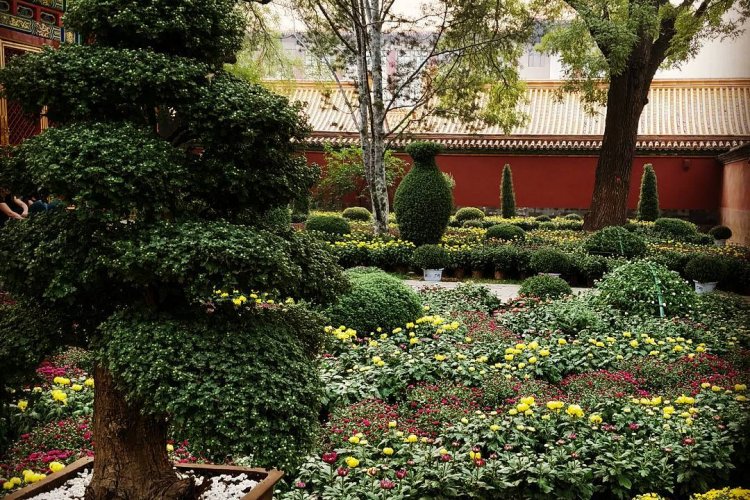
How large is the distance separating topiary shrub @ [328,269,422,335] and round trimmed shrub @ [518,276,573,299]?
213cm

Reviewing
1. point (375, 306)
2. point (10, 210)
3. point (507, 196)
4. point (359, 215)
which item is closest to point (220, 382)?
point (10, 210)

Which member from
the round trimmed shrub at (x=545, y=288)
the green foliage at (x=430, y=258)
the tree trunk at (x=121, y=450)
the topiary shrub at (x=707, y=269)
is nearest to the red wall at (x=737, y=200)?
the topiary shrub at (x=707, y=269)

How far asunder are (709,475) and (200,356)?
301 centimetres

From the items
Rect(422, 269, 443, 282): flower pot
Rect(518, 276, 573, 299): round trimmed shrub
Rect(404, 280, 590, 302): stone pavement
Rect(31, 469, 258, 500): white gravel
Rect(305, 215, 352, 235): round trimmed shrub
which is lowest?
Rect(404, 280, 590, 302): stone pavement

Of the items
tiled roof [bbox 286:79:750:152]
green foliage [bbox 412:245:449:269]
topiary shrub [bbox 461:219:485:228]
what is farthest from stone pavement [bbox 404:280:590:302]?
tiled roof [bbox 286:79:750:152]

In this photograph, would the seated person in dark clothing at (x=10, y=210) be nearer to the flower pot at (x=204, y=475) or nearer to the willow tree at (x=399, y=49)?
the flower pot at (x=204, y=475)

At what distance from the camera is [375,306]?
6.85 m

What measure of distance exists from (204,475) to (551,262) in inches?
381

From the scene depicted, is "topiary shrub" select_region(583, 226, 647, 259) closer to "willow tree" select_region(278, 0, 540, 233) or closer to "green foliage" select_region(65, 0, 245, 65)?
"willow tree" select_region(278, 0, 540, 233)

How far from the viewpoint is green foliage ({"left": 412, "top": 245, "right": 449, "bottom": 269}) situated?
41.3 ft

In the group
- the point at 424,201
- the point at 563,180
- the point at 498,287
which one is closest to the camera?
the point at 498,287

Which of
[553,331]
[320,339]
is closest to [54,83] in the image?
[320,339]

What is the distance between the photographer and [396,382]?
17.6ft

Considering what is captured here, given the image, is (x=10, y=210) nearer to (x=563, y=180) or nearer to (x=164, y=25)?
(x=164, y=25)
